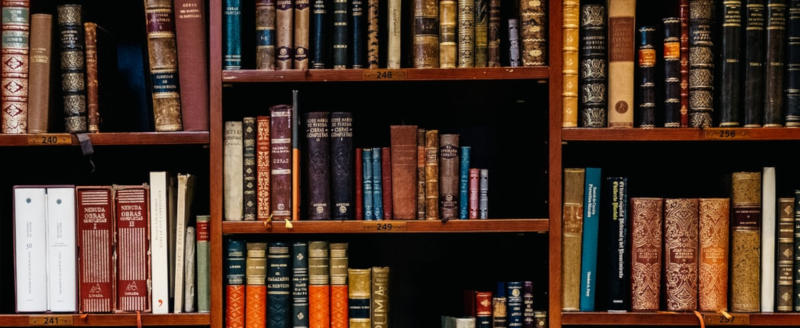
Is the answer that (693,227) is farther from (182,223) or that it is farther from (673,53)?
(182,223)

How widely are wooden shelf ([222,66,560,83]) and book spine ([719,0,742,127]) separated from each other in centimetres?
39

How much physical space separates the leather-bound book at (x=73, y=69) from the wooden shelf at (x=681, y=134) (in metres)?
0.91

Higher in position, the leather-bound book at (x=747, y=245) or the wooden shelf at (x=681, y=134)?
the wooden shelf at (x=681, y=134)

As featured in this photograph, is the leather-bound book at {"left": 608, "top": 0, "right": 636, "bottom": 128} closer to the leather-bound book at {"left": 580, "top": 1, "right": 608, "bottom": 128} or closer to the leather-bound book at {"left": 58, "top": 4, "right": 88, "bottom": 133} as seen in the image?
the leather-bound book at {"left": 580, "top": 1, "right": 608, "bottom": 128}

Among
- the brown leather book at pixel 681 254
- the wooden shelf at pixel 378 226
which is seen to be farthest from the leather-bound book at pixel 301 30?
the brown leather book at pixel 681 254

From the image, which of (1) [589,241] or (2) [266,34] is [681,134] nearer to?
(1) [589,241]

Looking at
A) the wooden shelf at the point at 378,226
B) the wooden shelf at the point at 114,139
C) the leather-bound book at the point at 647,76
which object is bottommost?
the wooden shelf at the point at 378,226

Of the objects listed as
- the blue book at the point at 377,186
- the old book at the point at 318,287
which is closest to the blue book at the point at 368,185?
the blue book at the point at 377,186

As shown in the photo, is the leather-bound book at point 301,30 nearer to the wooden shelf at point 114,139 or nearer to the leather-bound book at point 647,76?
the wooden shelf at point 114,139

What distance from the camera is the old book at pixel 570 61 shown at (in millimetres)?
1615

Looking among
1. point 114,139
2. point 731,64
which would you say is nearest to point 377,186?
point 114,139

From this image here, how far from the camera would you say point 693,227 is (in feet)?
5.32

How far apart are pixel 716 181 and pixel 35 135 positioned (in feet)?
5.17

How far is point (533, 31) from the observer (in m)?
1.61
